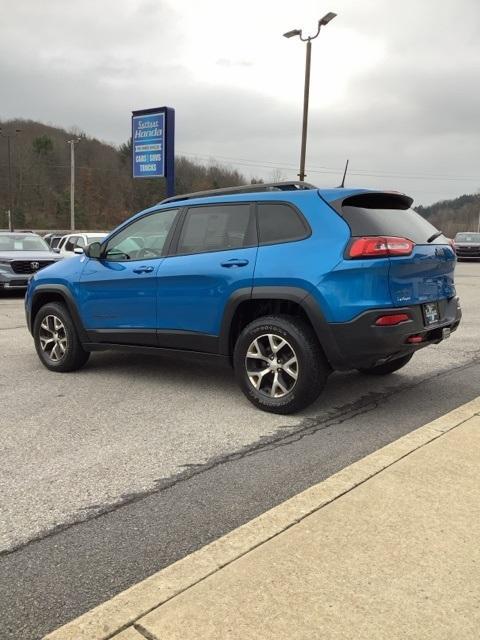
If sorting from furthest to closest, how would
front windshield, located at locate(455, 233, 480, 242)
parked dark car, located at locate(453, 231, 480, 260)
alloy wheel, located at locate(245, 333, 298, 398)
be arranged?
front windshield, located at locate(455, 233, 480, 242)
parked dark car, located at locate(453, 231, 480, 260)
alloy wheel, located at locate(245, 333, 298, 398)

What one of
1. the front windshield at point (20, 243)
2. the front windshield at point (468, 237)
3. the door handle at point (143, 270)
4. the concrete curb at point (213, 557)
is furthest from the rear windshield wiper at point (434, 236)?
the front windshield at point (468, 237)

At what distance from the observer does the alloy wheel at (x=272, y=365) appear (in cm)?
464

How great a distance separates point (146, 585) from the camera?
232 cm

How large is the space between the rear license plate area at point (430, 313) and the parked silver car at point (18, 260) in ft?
37.8

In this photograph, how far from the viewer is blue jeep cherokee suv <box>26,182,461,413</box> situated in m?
4.35

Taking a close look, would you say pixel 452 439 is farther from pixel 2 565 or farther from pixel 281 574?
→ pixel 2 565

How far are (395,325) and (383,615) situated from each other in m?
2.50

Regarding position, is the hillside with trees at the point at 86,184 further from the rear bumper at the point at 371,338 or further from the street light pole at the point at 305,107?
the rear bumper at the point at 371,338

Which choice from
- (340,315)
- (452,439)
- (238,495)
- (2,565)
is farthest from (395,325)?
(2,565)

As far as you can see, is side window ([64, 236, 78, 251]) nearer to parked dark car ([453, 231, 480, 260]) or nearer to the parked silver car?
the parked silver car

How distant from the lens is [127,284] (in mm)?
5645

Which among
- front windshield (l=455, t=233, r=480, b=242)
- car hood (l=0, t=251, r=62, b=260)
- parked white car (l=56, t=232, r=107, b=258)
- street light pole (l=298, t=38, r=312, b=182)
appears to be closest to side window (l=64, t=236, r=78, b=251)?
parked white car (l=56, t=232, r=107, b=258)

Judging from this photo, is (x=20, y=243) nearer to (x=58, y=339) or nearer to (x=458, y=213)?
(x=58, y=339)

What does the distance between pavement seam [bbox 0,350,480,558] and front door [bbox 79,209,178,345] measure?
5.81 feet
